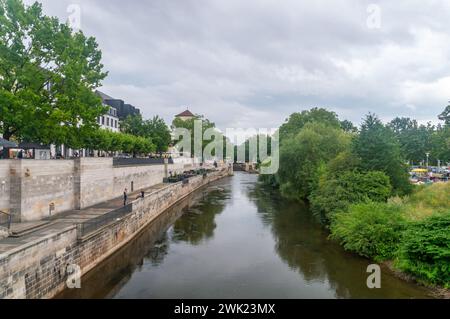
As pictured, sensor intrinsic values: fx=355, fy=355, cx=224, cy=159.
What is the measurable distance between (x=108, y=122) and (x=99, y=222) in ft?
139

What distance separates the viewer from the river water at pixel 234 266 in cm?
1636

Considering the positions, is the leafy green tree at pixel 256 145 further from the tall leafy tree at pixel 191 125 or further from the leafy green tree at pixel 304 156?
the leafy green tree at pixel 304 156

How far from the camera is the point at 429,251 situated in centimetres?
1573

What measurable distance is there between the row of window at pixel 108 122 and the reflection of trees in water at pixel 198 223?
71.5ft

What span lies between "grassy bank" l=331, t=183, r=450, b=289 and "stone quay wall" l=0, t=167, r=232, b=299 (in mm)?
14033

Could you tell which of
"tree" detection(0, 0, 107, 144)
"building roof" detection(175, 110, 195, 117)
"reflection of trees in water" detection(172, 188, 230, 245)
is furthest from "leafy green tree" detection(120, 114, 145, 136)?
"building roof" detection(175, 110, 195, 117)

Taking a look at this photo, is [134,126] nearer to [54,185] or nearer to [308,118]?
[308,118]

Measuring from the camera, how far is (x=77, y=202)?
83.9ft

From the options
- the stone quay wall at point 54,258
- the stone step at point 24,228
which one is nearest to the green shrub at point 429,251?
the stone quay wall at point 54,258

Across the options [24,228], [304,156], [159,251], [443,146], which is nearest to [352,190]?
[159,251]

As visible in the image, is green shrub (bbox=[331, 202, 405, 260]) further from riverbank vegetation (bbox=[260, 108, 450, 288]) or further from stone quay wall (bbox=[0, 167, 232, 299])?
stone quay wall (bbox=[0, 167, 232, 299])
